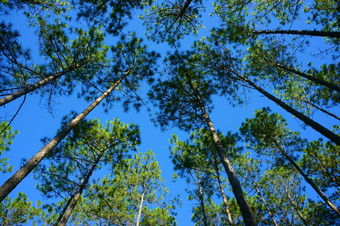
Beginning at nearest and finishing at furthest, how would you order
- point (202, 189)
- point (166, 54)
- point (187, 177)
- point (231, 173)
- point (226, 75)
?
point (231, 173)
point (166, 54)
point (226, 75)
point (187, 177)
point (202, 189)

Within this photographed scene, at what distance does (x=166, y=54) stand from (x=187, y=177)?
6.77m

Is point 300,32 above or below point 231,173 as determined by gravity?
above

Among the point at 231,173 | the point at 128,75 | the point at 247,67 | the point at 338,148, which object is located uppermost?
the point at 247,67

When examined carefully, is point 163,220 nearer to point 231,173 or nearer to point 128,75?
point 231,173

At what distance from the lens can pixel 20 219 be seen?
9.33m

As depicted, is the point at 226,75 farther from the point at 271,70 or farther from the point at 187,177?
the point at 187,177

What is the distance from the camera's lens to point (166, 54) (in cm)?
817

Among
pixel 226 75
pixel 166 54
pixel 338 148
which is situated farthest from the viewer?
pixel 338 148

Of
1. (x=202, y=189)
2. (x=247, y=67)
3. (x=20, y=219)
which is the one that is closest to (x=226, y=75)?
(x=247, y=67)

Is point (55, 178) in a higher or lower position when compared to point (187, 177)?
lower

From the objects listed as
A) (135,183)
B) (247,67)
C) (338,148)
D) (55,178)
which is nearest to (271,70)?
(247,67)

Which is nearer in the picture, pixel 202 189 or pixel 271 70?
pixel 271 70

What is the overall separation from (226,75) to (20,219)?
12.6 m

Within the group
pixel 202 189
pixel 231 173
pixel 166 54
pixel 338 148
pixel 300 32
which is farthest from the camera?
pixel 202 189
